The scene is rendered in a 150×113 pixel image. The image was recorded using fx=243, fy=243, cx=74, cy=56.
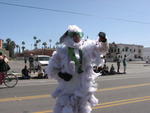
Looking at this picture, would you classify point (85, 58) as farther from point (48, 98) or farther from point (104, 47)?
point (48, 98)

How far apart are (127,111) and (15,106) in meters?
3.12

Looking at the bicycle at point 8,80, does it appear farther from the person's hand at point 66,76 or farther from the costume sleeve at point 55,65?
the person's hand at point 66,76

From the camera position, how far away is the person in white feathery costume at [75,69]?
3564mm

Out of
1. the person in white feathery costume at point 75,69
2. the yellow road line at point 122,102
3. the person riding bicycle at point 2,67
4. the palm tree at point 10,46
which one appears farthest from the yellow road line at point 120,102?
the palm tree at point 10,46

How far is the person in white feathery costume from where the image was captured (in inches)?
140

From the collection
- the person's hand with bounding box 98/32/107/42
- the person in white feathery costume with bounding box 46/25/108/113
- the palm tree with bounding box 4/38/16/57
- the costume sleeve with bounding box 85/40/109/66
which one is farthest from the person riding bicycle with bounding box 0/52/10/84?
the palm tree with bounding box 4/38/16/57

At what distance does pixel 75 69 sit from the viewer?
3625 mm

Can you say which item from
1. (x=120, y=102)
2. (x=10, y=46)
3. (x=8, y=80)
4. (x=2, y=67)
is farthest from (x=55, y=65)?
(x=10, y=46)

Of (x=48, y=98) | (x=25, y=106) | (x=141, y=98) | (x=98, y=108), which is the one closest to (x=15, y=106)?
(x=25, y=106)

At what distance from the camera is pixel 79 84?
364 cm

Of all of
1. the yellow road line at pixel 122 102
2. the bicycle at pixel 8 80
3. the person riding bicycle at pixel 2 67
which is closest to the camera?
the yellow road line at pixel 122 102

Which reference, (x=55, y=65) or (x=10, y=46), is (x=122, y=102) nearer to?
(x=55, y=65)

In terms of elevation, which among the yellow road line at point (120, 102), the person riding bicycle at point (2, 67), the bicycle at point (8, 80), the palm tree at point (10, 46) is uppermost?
the palm tree at point (10, 46)

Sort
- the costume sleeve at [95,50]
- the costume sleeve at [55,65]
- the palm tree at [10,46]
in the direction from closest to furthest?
the costume sleeve at [55,65] → the costume sleeve at [95,50] → the palm tree at [10,46]
